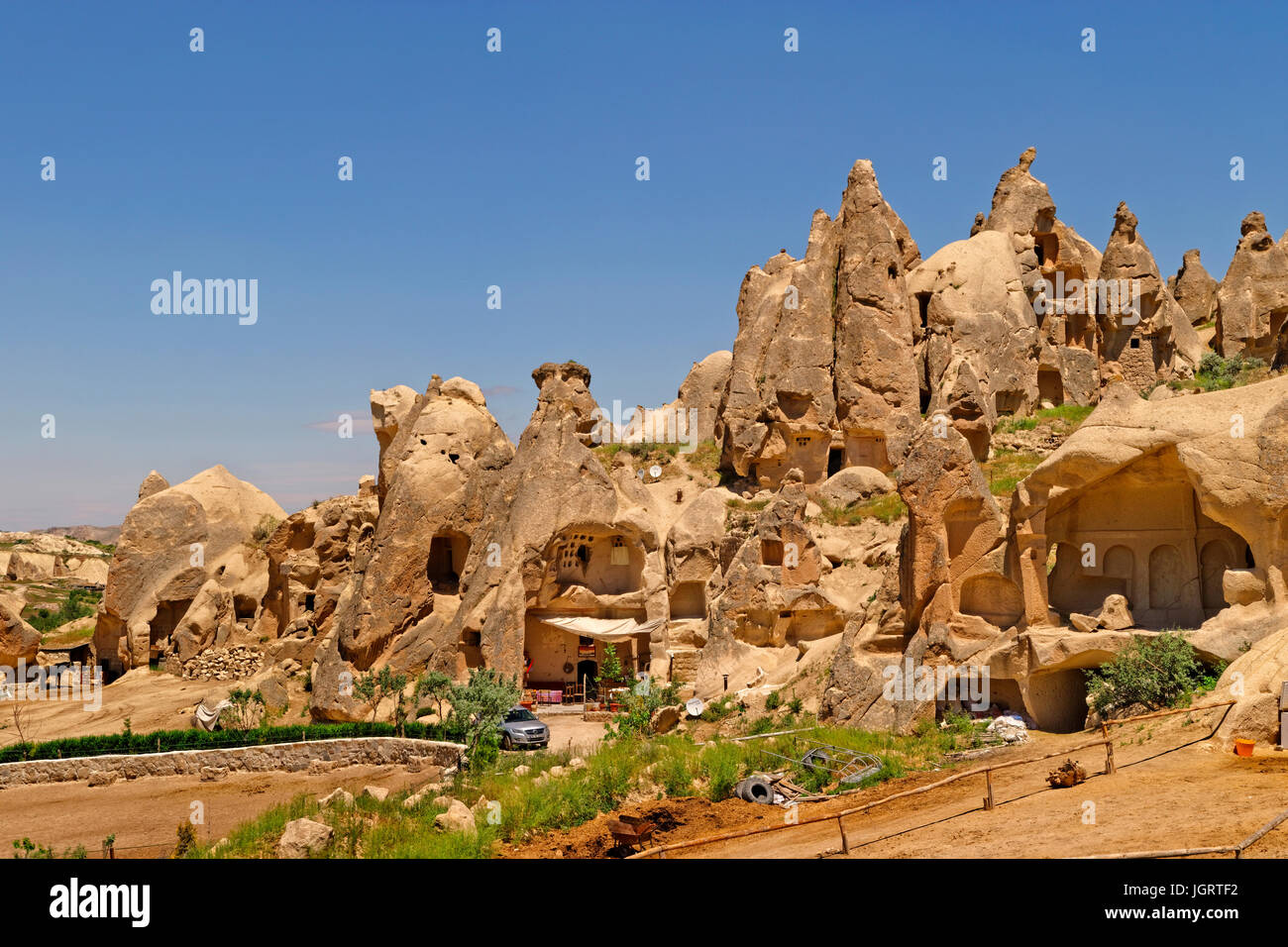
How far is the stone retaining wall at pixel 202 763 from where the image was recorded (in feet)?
93.8

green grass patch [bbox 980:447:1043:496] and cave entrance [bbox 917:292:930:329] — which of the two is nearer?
green grass patch [bbox 980:447:1043:496]

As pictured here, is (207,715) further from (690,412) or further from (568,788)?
(690,412)

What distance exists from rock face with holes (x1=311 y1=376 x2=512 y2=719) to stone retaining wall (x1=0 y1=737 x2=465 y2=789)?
3978 mm

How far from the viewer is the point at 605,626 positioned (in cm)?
3506

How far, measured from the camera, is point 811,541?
31297 millimetres

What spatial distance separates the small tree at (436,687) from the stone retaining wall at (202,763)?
197cm

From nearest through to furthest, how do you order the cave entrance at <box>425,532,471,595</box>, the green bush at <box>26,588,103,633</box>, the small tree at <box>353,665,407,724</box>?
the small tree at <box>353,665,407,724</box>
the cave entrance at <box>425,532,471,595</box>
the green bush at <box>26,588,103,633</box>

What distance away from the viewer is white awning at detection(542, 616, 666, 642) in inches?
1351

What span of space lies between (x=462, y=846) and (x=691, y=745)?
7891 mm

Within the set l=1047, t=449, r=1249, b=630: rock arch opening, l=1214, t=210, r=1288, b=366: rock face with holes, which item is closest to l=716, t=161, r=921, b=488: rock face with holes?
l=1214, t=210, r=1288, b=366: rock face with holes

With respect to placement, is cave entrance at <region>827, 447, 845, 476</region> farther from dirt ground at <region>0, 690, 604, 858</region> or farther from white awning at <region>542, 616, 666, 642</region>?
dirt ground at <region>0, 690, 604, 858</region>

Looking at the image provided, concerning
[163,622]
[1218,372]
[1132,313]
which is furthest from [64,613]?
[1218,372]

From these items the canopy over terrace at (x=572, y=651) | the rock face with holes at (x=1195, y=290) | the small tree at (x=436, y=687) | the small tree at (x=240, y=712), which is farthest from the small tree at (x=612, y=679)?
the rock face with holes at (x=1195, y=290)
